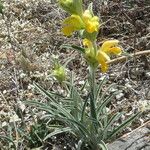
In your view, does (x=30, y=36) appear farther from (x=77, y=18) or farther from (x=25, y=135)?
(x=77, y=18)

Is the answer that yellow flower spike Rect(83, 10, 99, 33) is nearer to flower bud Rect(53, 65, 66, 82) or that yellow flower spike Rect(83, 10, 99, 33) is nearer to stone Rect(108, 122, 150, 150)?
flower bud Rect(53, 65, 66, 82)

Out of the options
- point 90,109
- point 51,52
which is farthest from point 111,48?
point 51,52

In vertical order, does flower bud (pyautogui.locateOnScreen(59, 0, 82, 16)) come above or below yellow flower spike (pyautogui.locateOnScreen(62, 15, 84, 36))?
above

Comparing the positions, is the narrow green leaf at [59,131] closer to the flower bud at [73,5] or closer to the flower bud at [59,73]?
the flower bud at [59,73]

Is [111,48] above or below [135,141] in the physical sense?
above

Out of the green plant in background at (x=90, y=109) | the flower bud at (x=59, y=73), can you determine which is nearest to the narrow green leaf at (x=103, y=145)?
the green plant in background at (x=90, y=109)

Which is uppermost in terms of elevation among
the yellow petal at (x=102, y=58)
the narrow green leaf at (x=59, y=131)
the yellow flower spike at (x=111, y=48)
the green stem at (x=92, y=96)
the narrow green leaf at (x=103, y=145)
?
the yellow flower spike at (x=111, y=48)

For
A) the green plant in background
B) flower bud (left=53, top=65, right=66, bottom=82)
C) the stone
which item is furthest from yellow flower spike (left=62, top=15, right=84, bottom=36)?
the stone

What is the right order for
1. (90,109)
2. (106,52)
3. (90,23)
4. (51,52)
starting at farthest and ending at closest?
(51,52)
(90,109)
(106,52)
(90,23)

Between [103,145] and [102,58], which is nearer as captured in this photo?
[102,58]

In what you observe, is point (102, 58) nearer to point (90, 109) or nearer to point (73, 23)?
point (73, 23)

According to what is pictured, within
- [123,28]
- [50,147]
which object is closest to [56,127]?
[50,147]

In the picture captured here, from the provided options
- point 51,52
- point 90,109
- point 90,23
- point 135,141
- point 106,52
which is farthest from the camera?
point 51,52
